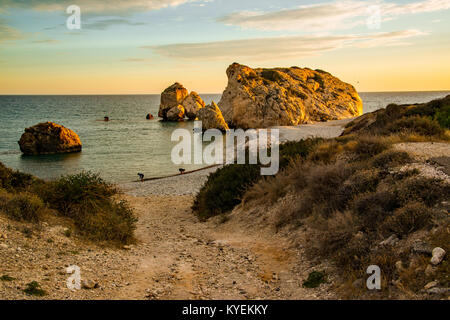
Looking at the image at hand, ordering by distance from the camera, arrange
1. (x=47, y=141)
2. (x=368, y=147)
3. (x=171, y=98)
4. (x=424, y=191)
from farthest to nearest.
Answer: (x=171, y=98)
(x=47, y=141)
(x=368, y=147)
(x=424, y=191)

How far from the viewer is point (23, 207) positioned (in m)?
9.91

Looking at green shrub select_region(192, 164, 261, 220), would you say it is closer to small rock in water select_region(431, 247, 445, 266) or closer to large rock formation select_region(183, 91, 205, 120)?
small rock in water select_region(431, 247, 445, 266)

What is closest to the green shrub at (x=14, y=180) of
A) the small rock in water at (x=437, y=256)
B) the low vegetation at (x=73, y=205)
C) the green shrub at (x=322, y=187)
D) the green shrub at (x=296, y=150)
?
the low vegetation at (x=73, y=205)

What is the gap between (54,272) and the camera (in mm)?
7699

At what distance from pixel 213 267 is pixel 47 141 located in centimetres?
4023

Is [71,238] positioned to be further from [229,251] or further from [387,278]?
[387,278]

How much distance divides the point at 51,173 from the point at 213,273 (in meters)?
28.7

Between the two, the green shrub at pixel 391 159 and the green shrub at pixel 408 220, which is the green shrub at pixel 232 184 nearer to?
the green shrub at pixel 391 159

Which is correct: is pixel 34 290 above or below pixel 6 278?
below

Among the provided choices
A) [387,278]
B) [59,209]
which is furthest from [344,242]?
[59,209]

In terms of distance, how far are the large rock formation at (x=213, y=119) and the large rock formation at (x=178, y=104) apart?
1163 inches

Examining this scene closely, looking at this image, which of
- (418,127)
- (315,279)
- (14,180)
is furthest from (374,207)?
(14,180)

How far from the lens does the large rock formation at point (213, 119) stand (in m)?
64.2

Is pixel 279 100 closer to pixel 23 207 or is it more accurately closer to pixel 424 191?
pixel 424 191
